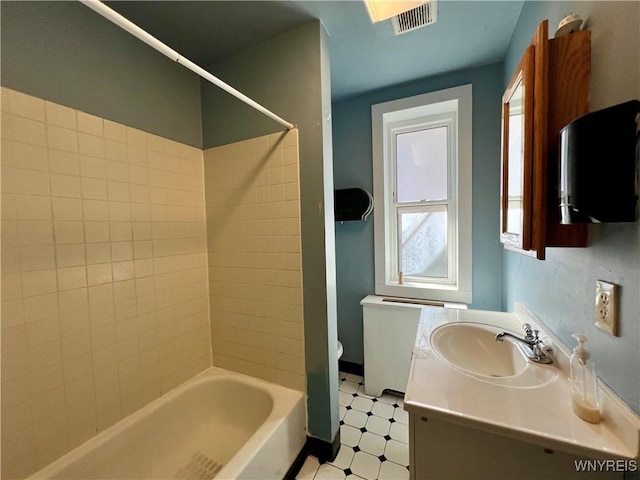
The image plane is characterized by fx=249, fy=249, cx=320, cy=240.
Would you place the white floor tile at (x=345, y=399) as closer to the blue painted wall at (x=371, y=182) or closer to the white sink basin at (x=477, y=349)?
the blue painted wall at (x=371, y=182)

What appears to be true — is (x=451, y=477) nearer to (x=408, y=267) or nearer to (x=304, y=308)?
(x=304, y=308)

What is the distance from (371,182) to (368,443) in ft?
6.06

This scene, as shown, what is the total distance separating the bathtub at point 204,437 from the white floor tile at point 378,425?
0.48 m

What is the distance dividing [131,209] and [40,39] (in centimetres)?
75

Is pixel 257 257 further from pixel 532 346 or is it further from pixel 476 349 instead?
pixel 532 346

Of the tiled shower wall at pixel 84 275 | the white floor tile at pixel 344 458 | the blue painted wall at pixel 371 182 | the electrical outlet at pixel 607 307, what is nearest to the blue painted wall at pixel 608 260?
the electrical outlet at pixel 607 307

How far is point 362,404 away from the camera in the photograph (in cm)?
187

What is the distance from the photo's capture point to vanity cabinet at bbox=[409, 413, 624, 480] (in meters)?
0.65

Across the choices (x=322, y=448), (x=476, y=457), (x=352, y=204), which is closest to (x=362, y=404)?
(x=322, y=448)

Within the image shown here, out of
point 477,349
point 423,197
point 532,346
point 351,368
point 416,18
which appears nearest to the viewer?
point 532,346

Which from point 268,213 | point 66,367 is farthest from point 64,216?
point 268,213

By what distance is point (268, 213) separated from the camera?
1.52 meters

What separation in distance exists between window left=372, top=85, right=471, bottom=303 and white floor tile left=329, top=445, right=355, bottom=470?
3.56ft

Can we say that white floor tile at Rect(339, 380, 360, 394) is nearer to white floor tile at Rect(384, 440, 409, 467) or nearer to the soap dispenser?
white floor tile at Rect(384, 440, 409, 467)
